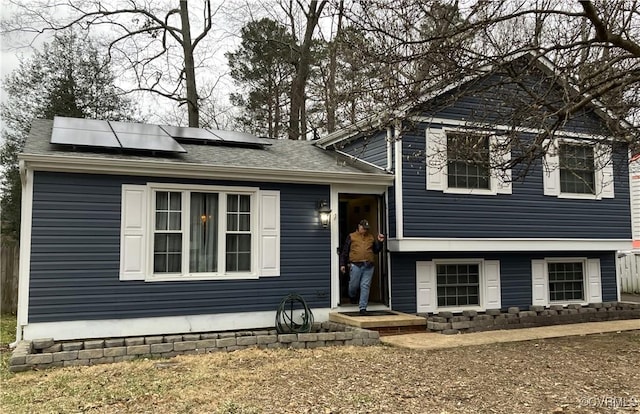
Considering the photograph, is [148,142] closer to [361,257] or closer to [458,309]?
[361,257]

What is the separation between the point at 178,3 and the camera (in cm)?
1952

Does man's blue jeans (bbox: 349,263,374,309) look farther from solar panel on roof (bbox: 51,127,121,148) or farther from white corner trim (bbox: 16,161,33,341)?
white corner trim (bbox: 16,161,33,341)

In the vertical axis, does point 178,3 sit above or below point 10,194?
above

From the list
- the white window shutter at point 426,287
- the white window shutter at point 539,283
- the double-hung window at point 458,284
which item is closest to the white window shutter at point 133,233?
the white window shutter at point 426,287

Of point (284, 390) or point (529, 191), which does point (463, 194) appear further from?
point (284, 390)

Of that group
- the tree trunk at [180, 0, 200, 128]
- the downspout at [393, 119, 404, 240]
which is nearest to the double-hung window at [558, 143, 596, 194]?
the downspout at [393, 119, 404, 240]

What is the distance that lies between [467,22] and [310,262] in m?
4.96

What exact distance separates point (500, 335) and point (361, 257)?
2.71 meters

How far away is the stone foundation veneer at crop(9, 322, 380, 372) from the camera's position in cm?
636

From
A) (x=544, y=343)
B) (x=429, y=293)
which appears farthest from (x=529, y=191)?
(x=544, y=343)

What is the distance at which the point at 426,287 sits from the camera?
34.1 feet

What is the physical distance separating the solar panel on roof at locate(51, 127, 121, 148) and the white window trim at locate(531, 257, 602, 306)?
354 inches

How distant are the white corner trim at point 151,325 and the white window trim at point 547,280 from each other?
16.7 ft

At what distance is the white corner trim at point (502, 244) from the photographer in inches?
384
